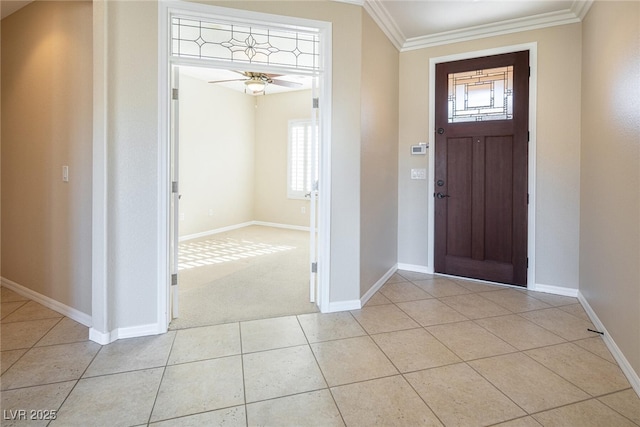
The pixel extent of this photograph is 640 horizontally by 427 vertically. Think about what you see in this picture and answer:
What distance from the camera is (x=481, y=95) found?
3.81m

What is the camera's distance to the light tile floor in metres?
1.73

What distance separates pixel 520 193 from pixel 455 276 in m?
1.18

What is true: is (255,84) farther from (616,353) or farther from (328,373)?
(616,353)

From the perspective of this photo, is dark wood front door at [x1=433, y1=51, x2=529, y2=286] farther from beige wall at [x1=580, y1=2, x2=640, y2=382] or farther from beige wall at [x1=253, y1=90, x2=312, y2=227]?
beige wall at [x1=253, y1=90, x2=312, y2=227]

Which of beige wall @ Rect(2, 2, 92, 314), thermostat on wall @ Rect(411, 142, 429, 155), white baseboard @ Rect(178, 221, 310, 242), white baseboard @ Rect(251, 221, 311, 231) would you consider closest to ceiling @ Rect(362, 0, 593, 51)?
thermostat on wall @ Rect(411, 142, 429, 155)

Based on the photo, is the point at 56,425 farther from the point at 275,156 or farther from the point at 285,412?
the point at 275,156

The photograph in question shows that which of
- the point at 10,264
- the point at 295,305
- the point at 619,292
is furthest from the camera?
the point at 10,264

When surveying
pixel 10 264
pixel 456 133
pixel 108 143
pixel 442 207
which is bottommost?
pixel 10 264

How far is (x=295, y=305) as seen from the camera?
319 cm

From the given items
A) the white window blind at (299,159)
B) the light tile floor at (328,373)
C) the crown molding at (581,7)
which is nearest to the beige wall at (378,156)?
the light tile floor at (328,373)

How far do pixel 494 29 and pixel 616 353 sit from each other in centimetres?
320

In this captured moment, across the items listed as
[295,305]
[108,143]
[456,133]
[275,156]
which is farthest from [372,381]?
[275,156]

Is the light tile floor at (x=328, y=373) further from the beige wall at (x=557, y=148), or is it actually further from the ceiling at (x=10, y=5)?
the ceiling at (x=10, y=5)

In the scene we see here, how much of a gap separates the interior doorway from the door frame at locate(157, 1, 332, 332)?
24 cm
